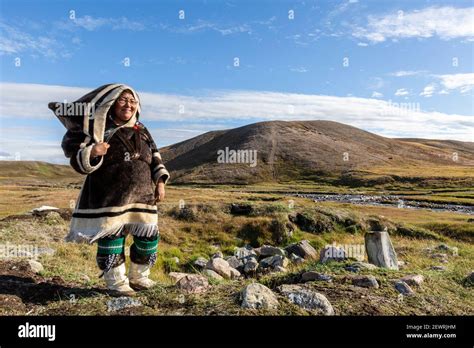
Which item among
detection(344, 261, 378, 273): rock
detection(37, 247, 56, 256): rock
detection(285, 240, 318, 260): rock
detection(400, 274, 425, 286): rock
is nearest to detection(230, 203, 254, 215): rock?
detection(285, 240, 318, 260): rock

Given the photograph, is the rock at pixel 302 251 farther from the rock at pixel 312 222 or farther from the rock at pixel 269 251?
the rock at pixel 312 222

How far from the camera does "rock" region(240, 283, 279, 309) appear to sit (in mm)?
5676

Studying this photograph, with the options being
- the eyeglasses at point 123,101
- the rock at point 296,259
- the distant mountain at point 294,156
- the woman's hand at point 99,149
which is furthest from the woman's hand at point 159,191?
the distant mountain at point 294,156

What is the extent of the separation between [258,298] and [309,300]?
0.79 metres

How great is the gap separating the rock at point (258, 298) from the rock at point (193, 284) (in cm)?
101

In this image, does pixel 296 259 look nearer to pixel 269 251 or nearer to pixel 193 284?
pixel 269 251

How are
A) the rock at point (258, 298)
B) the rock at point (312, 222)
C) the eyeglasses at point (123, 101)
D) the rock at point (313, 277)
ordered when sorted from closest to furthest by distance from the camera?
the rock at point (258, 298) < the eyeglasses at point (123, 101) < the rock at point (313, 277) < the rock at point (312, 222)

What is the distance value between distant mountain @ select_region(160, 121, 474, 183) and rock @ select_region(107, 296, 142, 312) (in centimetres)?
11769

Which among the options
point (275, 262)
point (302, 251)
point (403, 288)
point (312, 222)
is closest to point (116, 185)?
point (403, 288)

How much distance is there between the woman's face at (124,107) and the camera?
646 cm

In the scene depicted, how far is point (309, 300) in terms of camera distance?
232 inches

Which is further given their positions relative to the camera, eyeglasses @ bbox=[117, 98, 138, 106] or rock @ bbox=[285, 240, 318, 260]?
rock @ bbox=[285, 240, 318, 260]

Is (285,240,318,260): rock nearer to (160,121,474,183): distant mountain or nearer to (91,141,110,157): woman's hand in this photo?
(91,141,110,157): woman's hand
